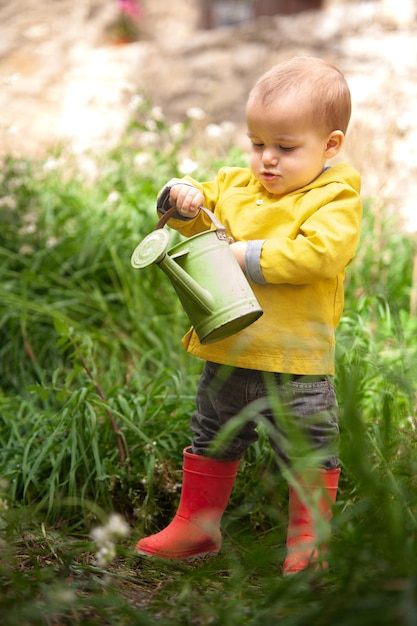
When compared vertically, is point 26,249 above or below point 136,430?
above

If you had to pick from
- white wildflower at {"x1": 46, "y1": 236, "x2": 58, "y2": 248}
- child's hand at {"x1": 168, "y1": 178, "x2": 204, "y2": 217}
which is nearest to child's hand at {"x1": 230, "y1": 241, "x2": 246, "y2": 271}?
child's hand at {"x1": 168, "y1": 178, "x2": 204, "y2": 217}

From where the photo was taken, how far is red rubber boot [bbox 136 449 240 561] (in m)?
2.05

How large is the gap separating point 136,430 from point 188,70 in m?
4.22

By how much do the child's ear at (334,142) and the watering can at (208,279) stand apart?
338 mm

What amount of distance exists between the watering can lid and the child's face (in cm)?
30

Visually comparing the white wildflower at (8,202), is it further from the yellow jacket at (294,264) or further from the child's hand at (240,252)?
the child's hand at (240,252)

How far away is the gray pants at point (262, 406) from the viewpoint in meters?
1.91

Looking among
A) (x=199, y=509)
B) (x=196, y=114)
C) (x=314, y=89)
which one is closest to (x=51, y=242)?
(x=196, y=114)

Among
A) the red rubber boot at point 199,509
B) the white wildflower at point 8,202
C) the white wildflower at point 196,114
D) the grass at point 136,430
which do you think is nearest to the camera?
the grass at point 136,430

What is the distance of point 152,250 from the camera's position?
1.81 m

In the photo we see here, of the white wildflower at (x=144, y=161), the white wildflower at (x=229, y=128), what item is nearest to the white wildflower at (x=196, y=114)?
the white wildflower at (x=229, y=128)

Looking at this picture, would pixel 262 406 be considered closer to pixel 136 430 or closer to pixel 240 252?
pixel 240 252

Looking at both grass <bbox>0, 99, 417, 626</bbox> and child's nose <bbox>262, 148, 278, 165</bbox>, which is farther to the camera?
child's nose <bbox>262, 148, 278, 165</bbox>

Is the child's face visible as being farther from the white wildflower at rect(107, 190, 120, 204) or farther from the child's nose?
the white wildflower at rect(107, 190, 120, 204)
